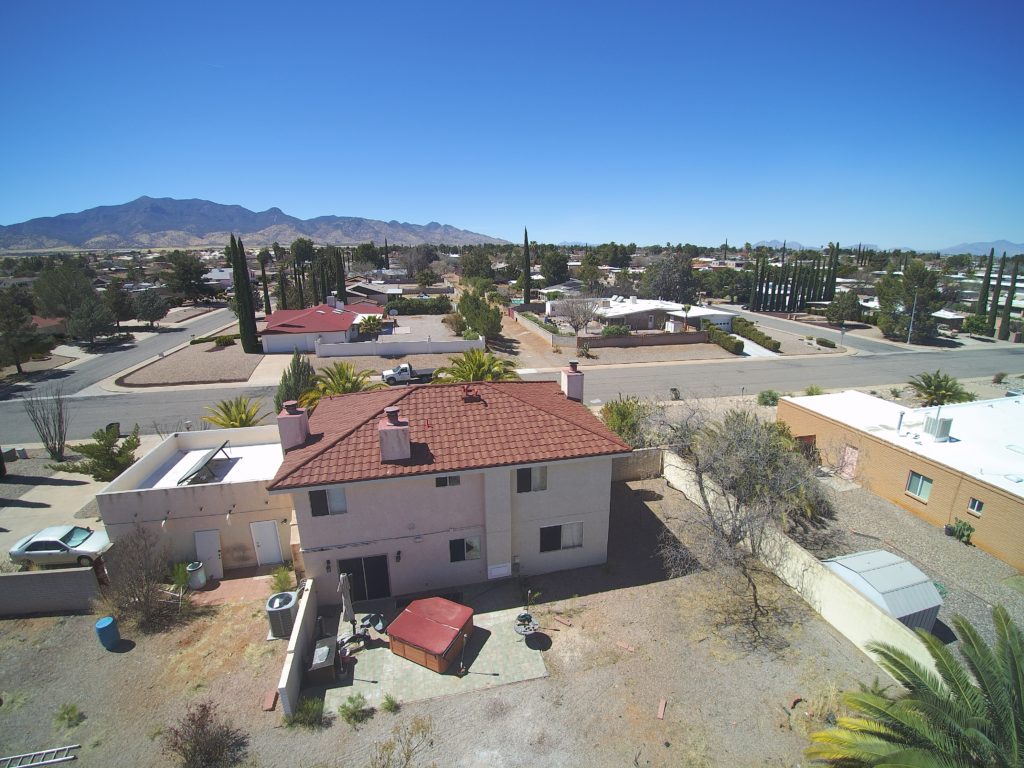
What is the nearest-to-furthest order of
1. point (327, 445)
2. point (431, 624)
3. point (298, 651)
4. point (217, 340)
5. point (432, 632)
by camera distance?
1. point (298, 651)
2. point (432, 632)
3. point (431, 624)
4. point (327, 445)
5. point (217, 340)

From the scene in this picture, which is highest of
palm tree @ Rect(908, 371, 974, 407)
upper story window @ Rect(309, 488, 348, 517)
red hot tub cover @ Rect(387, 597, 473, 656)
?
upper story window @ Rect(309, 488, 348, 517)

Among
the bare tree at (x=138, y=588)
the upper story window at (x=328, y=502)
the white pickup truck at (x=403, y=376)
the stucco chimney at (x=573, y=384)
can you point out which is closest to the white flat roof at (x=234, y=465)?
the bare tree at (x=138, y=588)

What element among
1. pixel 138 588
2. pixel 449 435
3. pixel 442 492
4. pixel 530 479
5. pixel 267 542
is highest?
pixel 449 435

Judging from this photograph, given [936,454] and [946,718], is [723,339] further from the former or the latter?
[946,718]

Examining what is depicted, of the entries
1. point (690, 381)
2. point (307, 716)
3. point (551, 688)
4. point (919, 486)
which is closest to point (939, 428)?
point (919, 486)

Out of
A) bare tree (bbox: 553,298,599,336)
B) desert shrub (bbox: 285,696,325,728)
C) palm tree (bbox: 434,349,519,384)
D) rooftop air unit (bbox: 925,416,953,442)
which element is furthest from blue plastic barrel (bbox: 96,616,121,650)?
bare tree (bbox: 553,298,599,336)

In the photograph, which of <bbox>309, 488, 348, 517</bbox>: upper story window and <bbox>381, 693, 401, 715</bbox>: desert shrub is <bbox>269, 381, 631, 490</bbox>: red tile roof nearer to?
<bbox>309, 488, 348, 517</bbox>: upper story window

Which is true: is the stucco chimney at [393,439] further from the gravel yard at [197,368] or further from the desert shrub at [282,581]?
the gravel yard at [197,368]
